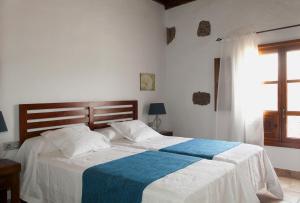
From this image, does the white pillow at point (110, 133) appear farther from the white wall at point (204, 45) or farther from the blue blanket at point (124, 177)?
the white wall at point (204, 45)

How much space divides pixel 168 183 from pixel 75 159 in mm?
1080

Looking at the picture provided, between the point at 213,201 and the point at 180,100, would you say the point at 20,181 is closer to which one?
the point at 213,201

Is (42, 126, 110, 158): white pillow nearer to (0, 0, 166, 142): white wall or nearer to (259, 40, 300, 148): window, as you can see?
(0, 0, 166, 142): white wall

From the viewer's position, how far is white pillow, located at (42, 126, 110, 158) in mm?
2551

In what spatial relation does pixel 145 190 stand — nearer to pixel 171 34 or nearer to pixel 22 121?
pixel 22 121

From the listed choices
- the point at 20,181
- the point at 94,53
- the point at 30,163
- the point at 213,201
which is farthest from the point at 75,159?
the point at 94,53

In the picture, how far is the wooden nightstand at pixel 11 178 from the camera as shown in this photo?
2258 millimetres

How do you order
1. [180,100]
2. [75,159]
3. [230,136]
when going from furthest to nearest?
1. [180,100]
2. [230,136]
3. [75,159]

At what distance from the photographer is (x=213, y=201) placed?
70.1 inches

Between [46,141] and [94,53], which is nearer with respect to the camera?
[46,141]

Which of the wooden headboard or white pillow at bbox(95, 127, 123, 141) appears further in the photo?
white pillow at bbox(95, 127, 123, 141)

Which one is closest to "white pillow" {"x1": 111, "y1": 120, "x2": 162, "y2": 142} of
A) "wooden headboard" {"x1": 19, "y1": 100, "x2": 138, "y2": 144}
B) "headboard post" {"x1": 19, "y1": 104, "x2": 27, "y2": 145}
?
"wooden headboard" {"x1": 19, "y1": 100, "x2": 138, "y2": 144}

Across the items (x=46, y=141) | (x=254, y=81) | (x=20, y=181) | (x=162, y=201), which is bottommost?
(x=20, y=181)

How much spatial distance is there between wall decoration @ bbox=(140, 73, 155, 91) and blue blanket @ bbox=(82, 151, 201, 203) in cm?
220
